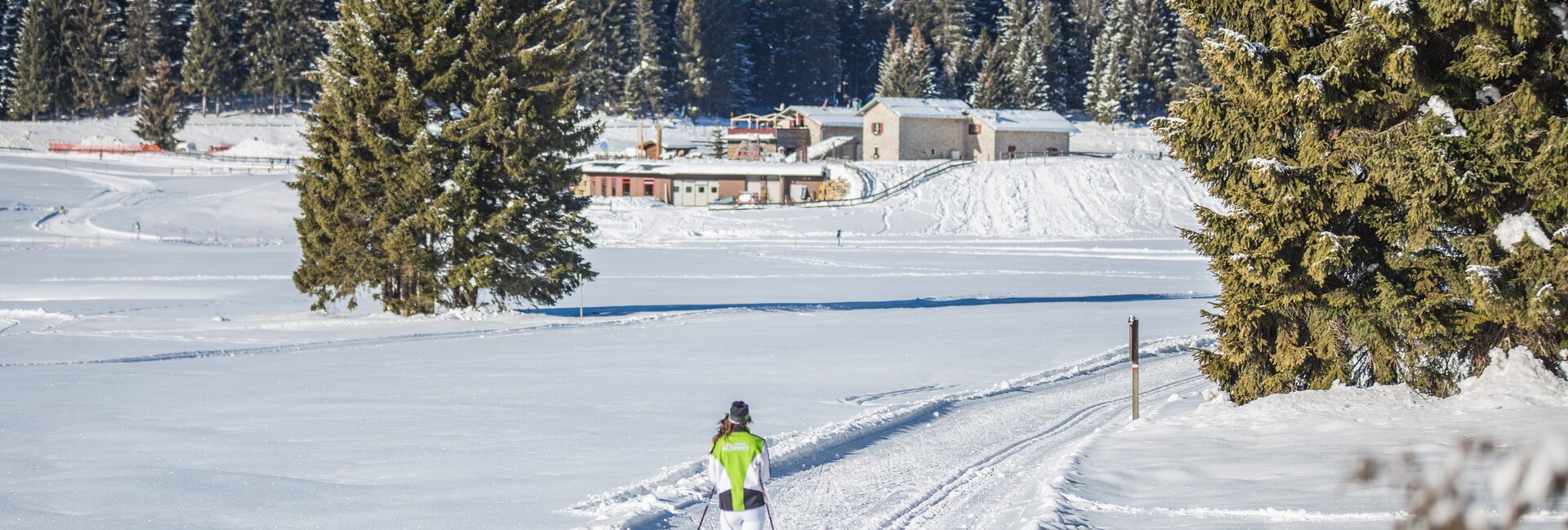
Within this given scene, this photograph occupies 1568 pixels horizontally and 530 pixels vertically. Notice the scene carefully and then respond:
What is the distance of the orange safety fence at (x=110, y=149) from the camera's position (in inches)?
4018

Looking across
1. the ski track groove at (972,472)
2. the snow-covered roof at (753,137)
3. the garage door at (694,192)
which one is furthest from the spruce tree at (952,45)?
the ski track groove at (972,472)

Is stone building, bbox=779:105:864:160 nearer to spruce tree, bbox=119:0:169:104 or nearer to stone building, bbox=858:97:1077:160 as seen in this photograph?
stone building, bbox=858:97:1077:160

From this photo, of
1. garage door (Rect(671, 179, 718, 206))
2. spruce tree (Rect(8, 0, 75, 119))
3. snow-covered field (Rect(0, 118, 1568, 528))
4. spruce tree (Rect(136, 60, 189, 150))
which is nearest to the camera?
snow-covered field (Rect(0, 118, 1568, 528))

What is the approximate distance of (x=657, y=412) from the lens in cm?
1730

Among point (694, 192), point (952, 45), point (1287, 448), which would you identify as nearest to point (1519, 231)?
point (1287, 448)

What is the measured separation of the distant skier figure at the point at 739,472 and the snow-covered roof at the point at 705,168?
3067 inches

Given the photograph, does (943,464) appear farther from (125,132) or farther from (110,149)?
(125,132)

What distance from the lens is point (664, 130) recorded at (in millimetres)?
120500

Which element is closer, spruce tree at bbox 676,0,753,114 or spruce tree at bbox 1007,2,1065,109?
spruce tree at bbox 1007,2,1065,109

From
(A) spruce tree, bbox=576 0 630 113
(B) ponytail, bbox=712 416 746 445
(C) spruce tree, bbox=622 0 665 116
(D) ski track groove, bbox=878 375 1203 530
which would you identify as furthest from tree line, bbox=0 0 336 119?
(B) ponytail, bbox=712 416 746 445

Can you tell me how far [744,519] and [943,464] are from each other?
212 inches

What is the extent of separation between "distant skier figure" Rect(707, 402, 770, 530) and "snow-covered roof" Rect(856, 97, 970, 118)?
3432 inches

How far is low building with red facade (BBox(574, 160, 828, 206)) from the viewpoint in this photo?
3435 inches

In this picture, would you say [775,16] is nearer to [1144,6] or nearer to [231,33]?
[1144,6]
